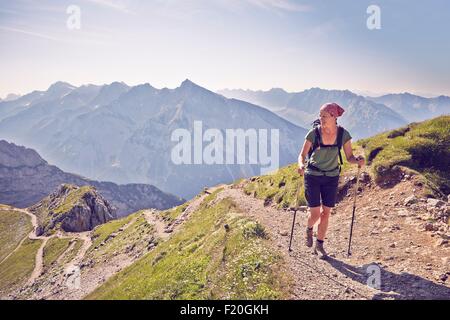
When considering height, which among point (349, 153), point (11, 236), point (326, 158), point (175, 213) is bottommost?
point (11, 236)

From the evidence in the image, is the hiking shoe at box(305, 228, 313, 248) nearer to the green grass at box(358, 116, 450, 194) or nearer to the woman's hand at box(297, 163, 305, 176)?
the woman's hand at box(297, 163, 305, 176)

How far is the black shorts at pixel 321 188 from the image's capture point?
42.0ft

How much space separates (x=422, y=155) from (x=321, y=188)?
44.9ft

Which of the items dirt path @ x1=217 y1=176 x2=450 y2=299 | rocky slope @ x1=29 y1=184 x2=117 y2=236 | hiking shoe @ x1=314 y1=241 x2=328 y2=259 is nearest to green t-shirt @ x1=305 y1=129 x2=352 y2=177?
hiking shoe @ x1=314 y1=241 x2=328 y2=259

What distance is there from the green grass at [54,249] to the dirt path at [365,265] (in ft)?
440

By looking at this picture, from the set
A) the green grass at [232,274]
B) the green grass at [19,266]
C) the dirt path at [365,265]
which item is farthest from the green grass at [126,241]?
the dirt path at [365,265]

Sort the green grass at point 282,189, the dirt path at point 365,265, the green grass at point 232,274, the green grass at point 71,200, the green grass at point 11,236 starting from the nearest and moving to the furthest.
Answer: the dirt path at point 365,265, the green grass at point 232,274, the green grass at point 282,189, the green grass at point 11,236, the green grass at point 71,200

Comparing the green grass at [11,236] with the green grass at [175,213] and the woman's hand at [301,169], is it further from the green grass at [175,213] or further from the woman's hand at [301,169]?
the woman's hand at [301,169]

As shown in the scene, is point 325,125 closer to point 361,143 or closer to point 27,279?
point 361,143

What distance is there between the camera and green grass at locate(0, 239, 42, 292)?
11606cm

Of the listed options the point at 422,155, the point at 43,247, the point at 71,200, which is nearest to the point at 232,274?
the point at 422,155

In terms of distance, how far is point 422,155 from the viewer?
885 inches

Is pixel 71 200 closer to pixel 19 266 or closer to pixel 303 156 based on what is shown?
pixel 19 266
